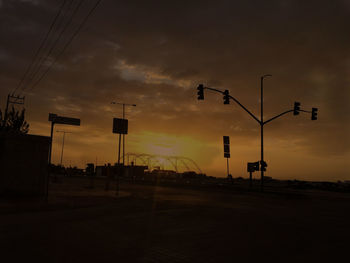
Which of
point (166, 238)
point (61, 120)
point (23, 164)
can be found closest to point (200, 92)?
point (61, 120)

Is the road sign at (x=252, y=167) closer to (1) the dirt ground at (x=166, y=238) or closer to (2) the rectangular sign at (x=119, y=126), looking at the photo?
(2) the rectangular sign at (x=119, y=126)

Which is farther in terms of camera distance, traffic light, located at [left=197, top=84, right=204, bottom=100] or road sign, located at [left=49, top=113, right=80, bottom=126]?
traffic light, located at [left=197, top=84, right=204, bottom=100]

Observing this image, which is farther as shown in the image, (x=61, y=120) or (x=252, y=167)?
(x=252, y=167)

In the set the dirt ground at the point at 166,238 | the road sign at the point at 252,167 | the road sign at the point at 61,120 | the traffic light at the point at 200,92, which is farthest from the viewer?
the road sign at the point at 252,167

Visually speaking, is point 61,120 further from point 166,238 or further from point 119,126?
point 166,238

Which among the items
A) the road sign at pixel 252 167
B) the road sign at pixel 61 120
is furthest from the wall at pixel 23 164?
the road sign at pixel 252 167

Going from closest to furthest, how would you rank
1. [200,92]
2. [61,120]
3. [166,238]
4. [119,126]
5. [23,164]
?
1. [166,238]
2. [61,120]
3. [23,164]
4. [119,126]
5. [200,92]

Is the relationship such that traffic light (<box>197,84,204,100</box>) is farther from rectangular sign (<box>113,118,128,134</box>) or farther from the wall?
the wall

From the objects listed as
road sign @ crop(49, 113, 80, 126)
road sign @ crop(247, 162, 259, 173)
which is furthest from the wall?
road sign @ crop(247, 162, 259, 173)

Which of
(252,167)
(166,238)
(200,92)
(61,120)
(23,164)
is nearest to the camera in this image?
(166,238)

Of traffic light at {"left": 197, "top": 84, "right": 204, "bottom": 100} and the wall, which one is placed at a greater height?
traffic light at {"left": 197, "top": 84, "right": 204, "bottom": 100}

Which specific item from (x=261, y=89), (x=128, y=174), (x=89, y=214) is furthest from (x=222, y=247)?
(x=128, y=174)

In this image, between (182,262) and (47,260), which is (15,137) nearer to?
(47,260)

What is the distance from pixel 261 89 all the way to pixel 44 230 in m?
28.3
